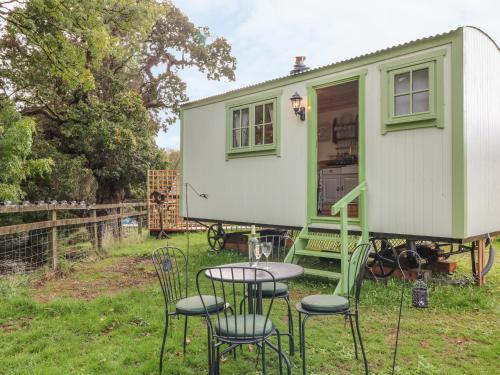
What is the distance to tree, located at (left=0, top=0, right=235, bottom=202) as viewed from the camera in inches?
291

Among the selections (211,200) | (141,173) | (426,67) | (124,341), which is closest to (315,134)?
(426,67)

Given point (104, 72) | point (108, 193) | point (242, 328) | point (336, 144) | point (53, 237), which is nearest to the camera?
point (242, 328)

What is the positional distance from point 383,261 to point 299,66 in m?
3.47

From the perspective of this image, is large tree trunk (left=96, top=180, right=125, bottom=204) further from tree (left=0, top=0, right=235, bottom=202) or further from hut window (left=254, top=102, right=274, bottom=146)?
hut window (left=254, top=102, right=274, bottom=146)

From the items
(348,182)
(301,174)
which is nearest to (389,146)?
(301,174)

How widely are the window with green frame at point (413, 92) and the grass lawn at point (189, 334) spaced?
83.5 inches

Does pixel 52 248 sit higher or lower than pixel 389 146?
lower

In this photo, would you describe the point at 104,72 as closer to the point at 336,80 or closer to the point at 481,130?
the point at 336,80

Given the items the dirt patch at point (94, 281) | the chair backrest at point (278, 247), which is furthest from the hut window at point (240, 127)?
the dirt patch at point (94, 281)

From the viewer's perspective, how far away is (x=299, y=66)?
644cm

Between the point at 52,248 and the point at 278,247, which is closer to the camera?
the point at 278,247

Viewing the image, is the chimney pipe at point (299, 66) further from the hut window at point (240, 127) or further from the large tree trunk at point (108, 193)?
the large tree trunk at point (108, 193)

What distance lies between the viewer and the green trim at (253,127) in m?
6.20

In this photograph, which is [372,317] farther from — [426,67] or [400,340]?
[426,67]
